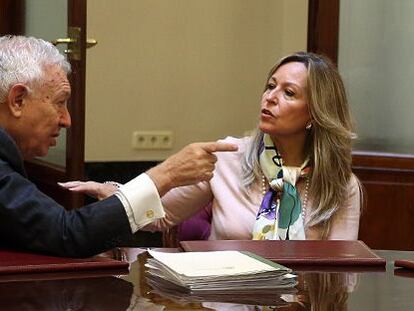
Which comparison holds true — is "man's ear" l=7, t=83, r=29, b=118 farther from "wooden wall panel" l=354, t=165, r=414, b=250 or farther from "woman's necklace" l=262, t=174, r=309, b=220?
"wooden wall panel" l=354, t=165, r=414, b=250

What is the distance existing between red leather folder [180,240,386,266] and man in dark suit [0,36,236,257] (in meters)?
0.16

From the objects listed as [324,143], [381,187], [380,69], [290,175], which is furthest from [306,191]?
[380,69]

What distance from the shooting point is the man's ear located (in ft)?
6.29

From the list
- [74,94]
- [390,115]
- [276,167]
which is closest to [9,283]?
[276,167]

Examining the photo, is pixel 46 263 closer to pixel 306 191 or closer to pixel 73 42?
pixel 306 191

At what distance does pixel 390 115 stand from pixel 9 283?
2.69 m

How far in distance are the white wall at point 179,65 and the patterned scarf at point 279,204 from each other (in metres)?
2.29

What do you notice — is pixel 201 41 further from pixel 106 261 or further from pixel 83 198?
pixel 106 261

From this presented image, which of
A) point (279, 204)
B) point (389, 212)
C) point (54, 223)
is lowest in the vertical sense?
point (389, 212)

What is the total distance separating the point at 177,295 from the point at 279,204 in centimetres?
96

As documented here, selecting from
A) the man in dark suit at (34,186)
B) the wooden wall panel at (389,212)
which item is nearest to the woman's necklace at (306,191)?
the man in dark suit at (34,186)

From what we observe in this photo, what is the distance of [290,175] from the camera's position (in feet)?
8.29

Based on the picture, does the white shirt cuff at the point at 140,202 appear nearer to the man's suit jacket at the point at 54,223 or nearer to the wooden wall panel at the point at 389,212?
the man's suit jacket at the point at 54,223

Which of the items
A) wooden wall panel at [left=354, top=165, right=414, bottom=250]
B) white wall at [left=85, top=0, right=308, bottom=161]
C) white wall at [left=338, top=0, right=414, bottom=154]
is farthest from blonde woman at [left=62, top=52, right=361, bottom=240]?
white wall at [left=85, top=0, right=308, bottom=161]
